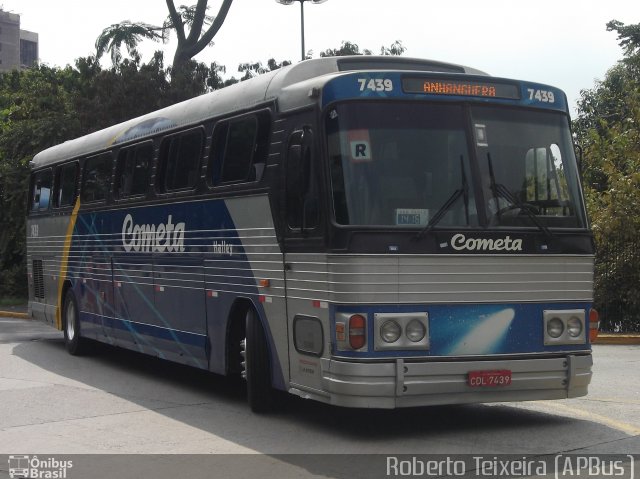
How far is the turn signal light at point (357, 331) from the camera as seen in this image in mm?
8680

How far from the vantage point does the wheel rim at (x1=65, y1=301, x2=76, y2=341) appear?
16.9 metres

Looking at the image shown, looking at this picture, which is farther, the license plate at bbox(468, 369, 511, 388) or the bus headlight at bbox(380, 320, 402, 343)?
the license plate at bbox(468, 369, 511, 388)

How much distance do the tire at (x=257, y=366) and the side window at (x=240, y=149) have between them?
4.85ft

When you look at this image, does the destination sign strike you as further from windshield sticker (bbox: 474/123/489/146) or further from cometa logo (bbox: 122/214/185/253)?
cometa logo (bbox: 122/214/185/253)

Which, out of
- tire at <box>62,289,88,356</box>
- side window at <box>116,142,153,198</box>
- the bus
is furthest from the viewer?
tire at <box>62,289,88,356</box>

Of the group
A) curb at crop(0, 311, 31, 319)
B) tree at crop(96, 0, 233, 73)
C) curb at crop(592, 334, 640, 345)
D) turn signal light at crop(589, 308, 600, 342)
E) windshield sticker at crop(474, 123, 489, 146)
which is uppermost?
tree at crop(96, 0, 233, 73)

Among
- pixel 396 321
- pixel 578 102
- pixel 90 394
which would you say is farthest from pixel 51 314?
pixel 578 102

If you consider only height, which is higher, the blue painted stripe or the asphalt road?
the blue painted stripe

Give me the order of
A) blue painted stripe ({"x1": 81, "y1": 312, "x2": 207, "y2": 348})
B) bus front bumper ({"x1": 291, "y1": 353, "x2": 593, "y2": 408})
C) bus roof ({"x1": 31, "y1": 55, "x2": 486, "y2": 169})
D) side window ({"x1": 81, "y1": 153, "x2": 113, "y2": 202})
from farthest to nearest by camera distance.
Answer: side window ({"x1": 81, "y1": 153, "x2": 113, "y2": 202}) → blue painted stripe ({"x1": 81, "y1": 312, "x2": 207, "y2": 348}) → bus roof ({"x1": 31, "y1": 55, "x2": 486, "y2": 169}) → bus front bumper ({"x1": 291, "y1": 353, "x2": 593, "y2": 408})

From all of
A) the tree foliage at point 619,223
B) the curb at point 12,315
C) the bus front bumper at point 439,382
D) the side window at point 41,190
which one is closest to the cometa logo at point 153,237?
the bus front bumper at point 439,382

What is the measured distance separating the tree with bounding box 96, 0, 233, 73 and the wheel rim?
19.4 m

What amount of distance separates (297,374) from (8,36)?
14925 cm

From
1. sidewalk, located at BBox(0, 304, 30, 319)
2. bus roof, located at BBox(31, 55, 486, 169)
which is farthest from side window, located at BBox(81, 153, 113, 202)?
sidewalk, located at BBox(0, 304, 30, 319)

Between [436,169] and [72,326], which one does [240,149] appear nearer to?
[436,169]
